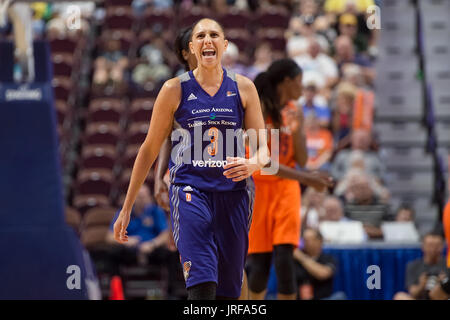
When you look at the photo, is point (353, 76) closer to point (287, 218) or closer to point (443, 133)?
point (443, 133)

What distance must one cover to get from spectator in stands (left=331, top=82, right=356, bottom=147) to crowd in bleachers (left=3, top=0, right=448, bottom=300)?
0.05ft

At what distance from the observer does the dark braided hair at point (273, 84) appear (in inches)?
218

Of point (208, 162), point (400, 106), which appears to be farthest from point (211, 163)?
point (400, 106)

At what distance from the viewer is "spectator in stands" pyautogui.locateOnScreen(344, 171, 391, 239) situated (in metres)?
8.99

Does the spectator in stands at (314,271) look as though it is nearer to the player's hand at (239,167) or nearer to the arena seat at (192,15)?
the player's hand at (239,167)

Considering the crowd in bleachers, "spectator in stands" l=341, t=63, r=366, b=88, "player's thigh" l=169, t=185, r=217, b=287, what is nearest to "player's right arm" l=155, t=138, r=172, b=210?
"player's thigh" l=169, t=185, r=217, b=287

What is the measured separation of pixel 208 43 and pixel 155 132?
537mm

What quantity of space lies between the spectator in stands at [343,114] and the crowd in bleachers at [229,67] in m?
0.02

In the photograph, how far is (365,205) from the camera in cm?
941

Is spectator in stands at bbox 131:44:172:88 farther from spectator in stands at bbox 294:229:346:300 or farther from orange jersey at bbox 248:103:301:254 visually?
orange jersey at bbox 248:103:301:254

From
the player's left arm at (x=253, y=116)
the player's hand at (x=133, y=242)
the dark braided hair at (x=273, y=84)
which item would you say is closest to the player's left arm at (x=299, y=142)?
the dark braided hair at (x=273, y=84)

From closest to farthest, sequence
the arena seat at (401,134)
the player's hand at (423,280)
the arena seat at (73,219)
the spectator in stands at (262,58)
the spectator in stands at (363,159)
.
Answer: the player's hand at (423,280) → the arena seat at (73,219) → the spectator in stands at (363,159) → the spectator in stands at (262,58) → the arena seat at (401,134)

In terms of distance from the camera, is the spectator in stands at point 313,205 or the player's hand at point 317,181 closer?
the player's hand at point 317,181
